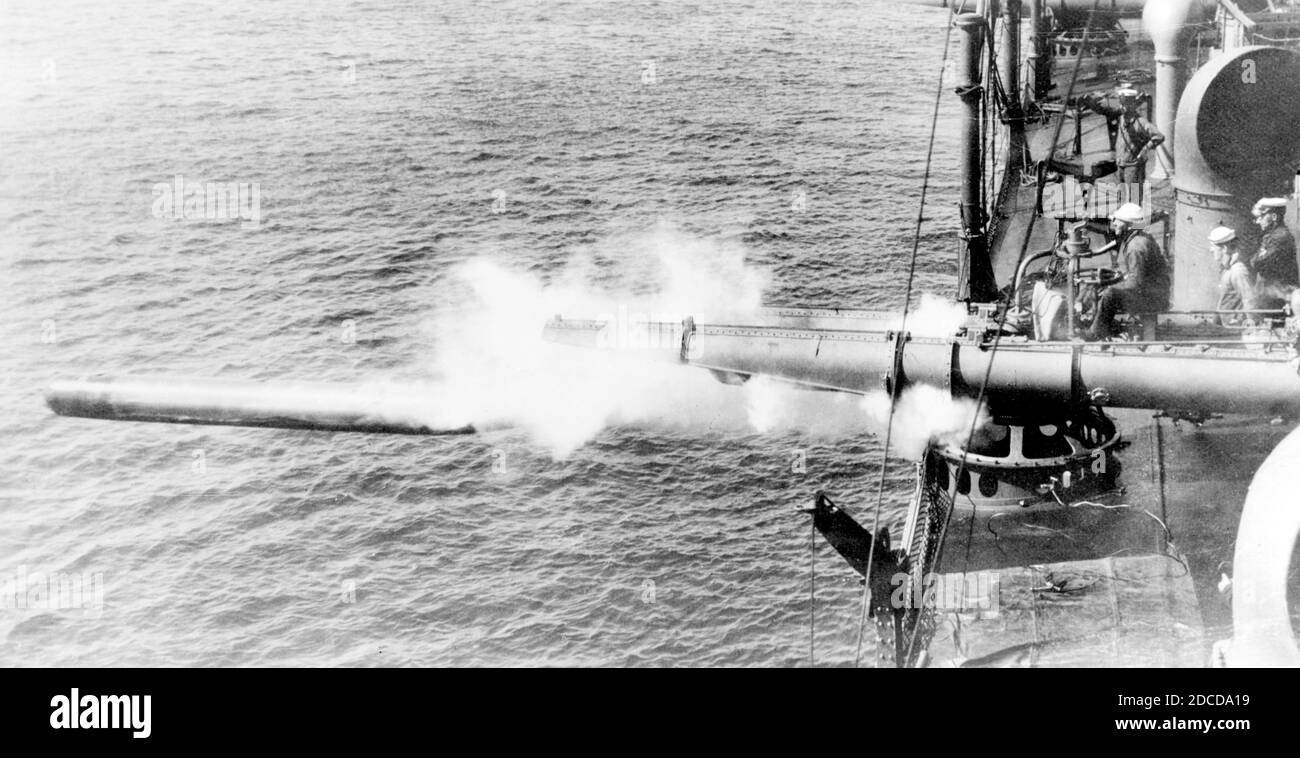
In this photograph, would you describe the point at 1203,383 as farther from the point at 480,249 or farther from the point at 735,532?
the point at 480,249

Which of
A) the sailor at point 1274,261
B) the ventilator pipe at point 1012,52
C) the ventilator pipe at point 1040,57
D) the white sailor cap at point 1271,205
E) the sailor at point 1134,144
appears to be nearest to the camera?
the white sailor cap at point 1271,205

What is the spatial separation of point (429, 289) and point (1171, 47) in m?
23.4

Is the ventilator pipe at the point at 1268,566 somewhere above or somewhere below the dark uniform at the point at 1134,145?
below

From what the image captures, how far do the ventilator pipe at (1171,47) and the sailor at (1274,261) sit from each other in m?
10.0

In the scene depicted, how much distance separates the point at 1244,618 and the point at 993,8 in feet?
49.3

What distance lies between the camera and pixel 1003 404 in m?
14.6

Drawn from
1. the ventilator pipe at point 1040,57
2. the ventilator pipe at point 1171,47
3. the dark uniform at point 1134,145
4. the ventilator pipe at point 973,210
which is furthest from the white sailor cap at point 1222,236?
the ventilator pipe at point 1040,57

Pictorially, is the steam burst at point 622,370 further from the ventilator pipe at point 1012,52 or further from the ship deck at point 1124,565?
the ventilator pipe at point 1012,52

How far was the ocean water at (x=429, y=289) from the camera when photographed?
88.5 feet

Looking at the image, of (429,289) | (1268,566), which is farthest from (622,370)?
(429,289)

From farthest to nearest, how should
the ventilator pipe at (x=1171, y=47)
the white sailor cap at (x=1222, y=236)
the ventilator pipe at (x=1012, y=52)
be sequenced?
the ventilator pipe at (x=1012, y=52) → the ventilator pipe at (x=1171, y=47) → the white sailor cap at (x=1222, y=236)

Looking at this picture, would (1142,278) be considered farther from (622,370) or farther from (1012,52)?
(1012,52)
